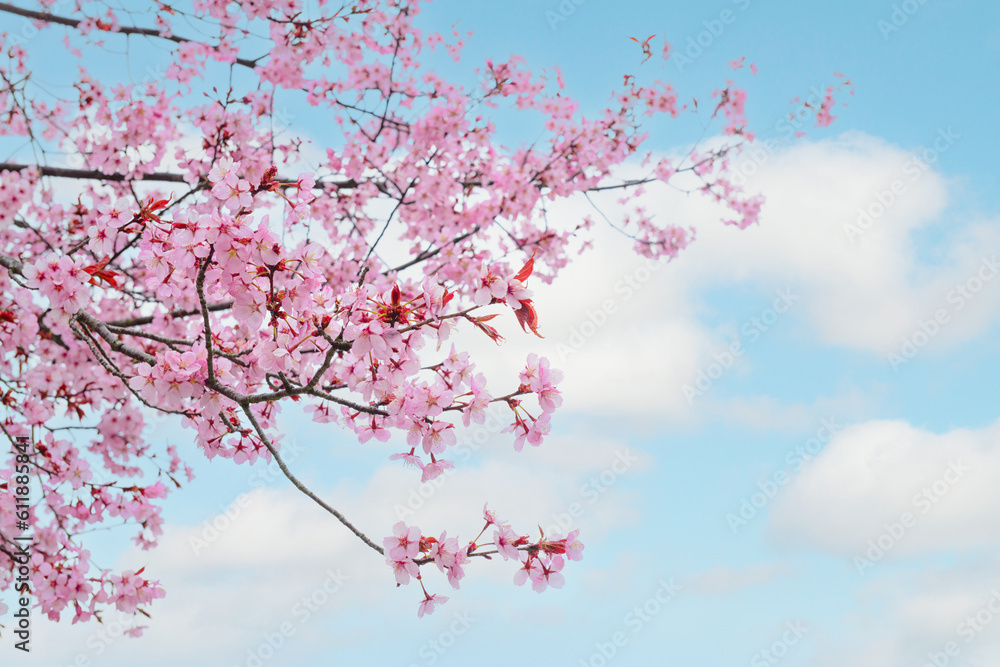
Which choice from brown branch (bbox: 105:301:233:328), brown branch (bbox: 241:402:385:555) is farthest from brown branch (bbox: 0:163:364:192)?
brown branch (bbox: 241:402:385:555)

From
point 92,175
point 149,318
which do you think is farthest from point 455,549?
point 92,175

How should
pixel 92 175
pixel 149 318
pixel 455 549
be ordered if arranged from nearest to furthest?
1. pixel 455 549
2. pixel 149 318
3. pixel 92 175

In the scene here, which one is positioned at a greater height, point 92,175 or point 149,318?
point 92,175

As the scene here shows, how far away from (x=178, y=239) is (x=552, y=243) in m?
7.11

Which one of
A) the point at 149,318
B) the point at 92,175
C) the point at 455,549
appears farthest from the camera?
the point at 92,175

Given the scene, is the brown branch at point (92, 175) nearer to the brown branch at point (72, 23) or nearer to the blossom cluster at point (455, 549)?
the brown branch at point (72, 23)

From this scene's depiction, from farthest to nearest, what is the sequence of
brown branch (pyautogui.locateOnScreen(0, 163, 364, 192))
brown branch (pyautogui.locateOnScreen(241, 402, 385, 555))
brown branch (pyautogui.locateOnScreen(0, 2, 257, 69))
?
brown branch (pyautogui.locateOnScreen(0, 163, 364, 192)) < brown branch (pyautogui.locateOnScreen(0, 2, 257, 69)) < brown branch (pyautogui.locateOnScreen(241, 402, 385, 555))

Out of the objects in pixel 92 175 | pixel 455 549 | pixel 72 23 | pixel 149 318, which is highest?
pixel 72 23

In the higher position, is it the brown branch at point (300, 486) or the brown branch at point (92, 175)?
the brown branch at point (92, 175)

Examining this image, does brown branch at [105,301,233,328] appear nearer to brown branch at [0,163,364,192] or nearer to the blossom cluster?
brown branch at [0,163,364,192]

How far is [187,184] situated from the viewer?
6496 millimetres

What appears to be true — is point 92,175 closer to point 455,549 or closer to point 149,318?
point 149,318

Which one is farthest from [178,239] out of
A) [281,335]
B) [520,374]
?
[520,374]

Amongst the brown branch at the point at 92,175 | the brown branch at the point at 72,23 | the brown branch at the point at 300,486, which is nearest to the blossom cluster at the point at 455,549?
the brown branch at the point at 300,486
